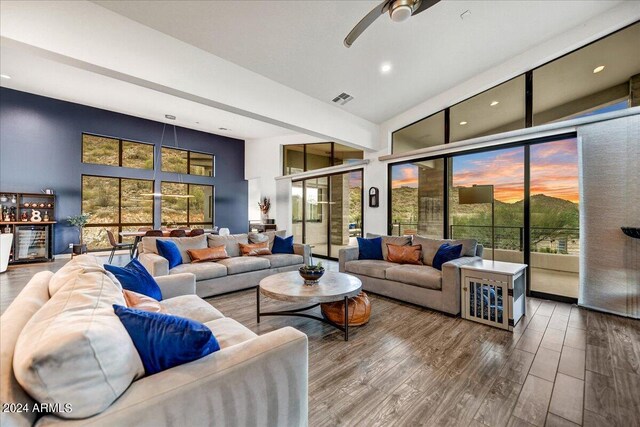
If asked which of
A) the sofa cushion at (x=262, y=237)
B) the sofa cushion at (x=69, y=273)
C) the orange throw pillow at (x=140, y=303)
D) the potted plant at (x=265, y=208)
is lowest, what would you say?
the orange throw pillow at (x=140, y=303)

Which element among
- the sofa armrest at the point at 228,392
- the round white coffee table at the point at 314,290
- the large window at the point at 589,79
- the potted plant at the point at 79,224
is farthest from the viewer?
the potted plant at the point at 79,224

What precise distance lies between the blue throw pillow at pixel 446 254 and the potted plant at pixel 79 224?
8.04m

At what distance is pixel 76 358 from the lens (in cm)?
82

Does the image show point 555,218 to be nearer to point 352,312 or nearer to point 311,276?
point 352,312

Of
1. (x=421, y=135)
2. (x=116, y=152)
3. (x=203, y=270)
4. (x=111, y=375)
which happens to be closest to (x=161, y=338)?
(x=111, y=375)

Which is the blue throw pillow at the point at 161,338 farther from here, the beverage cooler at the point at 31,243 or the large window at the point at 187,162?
the large window at the point at 187,162

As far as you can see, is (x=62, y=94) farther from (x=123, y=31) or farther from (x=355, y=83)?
(x=355, y=83)

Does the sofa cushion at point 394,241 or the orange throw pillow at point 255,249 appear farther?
the orange throw pillow at point 255,249

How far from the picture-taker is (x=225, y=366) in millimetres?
1123

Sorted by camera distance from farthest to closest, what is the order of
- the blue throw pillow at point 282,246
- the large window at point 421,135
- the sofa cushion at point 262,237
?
the large window at point 421,135 < the blue throw pillow at point 282,246 < the sofa cushion at point 262,237

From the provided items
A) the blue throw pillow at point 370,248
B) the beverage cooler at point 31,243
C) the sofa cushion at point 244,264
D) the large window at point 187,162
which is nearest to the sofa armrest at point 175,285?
the sofa cushion at point 244,264

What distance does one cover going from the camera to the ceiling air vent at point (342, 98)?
4.85 m

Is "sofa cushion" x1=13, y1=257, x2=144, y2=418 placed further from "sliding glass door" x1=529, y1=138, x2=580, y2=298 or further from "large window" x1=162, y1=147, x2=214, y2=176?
"large window" x1=162, y1=147, x2=214, y2=176

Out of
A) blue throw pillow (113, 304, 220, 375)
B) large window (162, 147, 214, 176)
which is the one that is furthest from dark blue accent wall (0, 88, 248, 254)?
blue throw pillow (113, 304, 220, 375)
